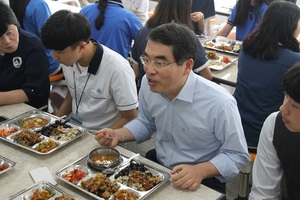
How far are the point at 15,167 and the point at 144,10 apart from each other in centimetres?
305

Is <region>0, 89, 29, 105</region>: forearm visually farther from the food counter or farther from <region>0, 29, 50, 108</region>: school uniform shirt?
the food counter

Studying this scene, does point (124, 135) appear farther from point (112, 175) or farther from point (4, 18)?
point (4, 18)

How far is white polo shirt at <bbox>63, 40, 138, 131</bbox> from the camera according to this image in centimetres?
201

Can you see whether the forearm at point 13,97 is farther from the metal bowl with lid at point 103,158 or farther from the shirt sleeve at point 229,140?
the shirt sleeve at point 229,140

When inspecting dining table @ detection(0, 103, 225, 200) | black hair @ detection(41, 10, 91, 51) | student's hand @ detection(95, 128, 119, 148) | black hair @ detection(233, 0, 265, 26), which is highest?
black hair @ detection(41, 10, 91, 51)

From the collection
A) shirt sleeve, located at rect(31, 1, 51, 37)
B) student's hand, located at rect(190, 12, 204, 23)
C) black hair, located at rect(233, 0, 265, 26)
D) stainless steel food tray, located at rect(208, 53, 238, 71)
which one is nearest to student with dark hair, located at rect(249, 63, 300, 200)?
stainless steel food tray, located at rect(208, 53, 238, 71)

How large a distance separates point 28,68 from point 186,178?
4.08 feet

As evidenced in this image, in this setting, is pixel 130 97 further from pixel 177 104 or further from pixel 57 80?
pixel 57 80

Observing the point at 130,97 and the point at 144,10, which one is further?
the point at 144,10

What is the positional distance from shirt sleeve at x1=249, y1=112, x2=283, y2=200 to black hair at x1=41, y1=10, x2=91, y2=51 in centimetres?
101

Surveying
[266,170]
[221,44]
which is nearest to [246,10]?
[221,44]

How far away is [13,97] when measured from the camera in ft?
6.95

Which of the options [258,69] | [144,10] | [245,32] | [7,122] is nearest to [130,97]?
[7,122]

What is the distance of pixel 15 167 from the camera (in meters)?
1.55
